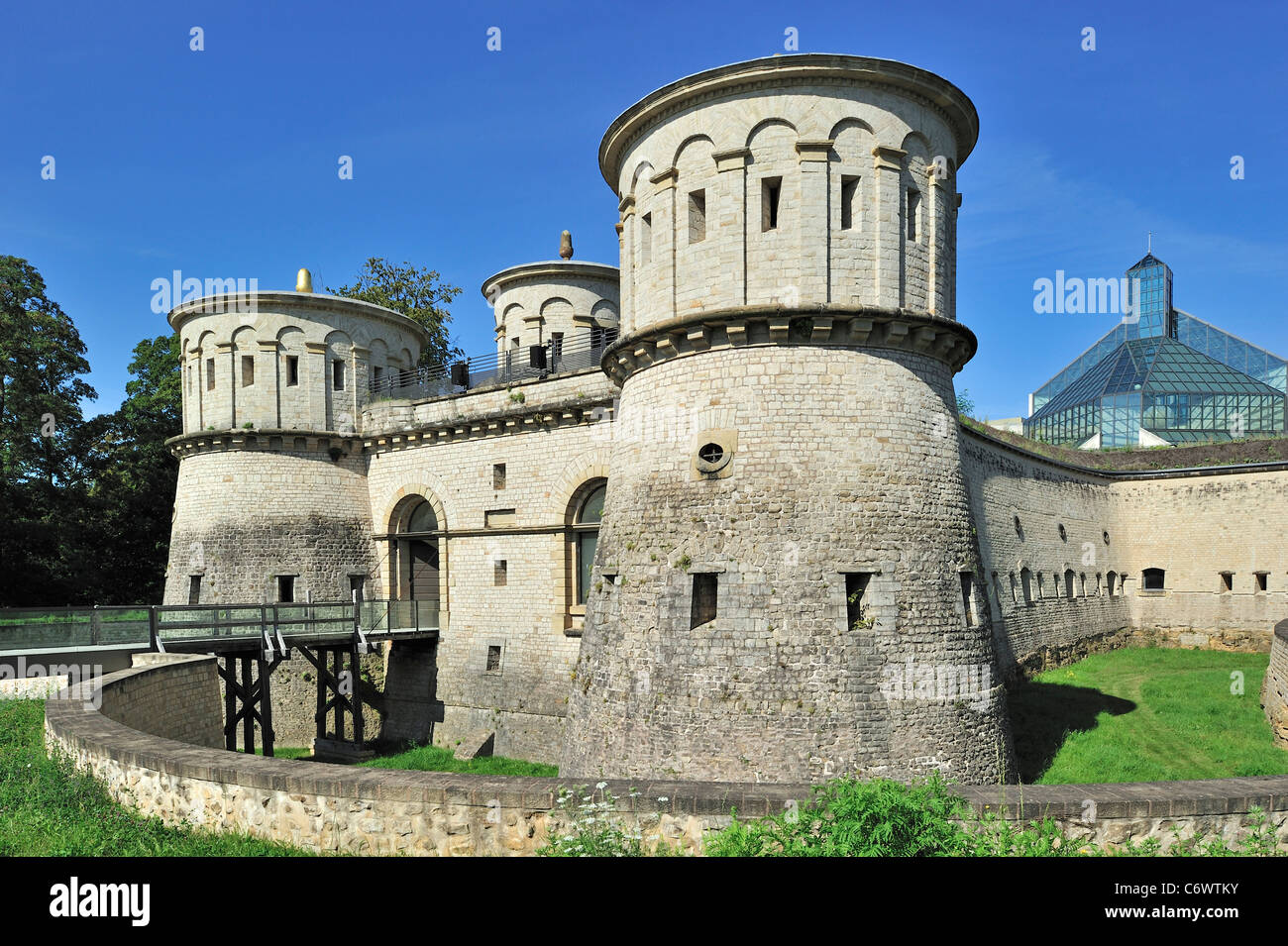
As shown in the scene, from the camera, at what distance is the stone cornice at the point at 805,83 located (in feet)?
38.7

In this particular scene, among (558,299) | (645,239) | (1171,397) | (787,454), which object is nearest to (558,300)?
(558,299)

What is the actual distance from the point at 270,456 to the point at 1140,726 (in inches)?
805

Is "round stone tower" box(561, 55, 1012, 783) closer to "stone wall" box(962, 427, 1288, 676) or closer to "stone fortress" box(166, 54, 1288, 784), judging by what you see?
"stone fortress" box(166, 54, 1288, 784)

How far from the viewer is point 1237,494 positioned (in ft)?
88.6

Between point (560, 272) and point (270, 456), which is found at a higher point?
point (560, 272)

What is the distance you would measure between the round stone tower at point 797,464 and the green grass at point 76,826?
19.7 ft

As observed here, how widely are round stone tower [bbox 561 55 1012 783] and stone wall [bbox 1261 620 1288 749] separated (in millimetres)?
7360

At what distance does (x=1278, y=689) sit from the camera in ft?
53.1

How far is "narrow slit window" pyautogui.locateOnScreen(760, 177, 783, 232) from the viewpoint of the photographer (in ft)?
39.7

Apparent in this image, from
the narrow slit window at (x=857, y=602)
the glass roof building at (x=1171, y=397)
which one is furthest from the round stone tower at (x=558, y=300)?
the glass roof building at (x=1171, y=397)

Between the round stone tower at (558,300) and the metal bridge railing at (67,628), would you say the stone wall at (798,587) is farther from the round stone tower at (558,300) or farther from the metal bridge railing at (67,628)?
the round stone tower at (558,300)

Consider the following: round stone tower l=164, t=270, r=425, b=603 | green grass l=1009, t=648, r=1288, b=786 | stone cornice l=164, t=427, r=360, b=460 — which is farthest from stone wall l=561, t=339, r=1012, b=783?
stone cornice l=164, t=427, r=360, b=460

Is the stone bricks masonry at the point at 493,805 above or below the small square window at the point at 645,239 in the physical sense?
below

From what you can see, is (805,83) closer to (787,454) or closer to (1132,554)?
(787,454)
